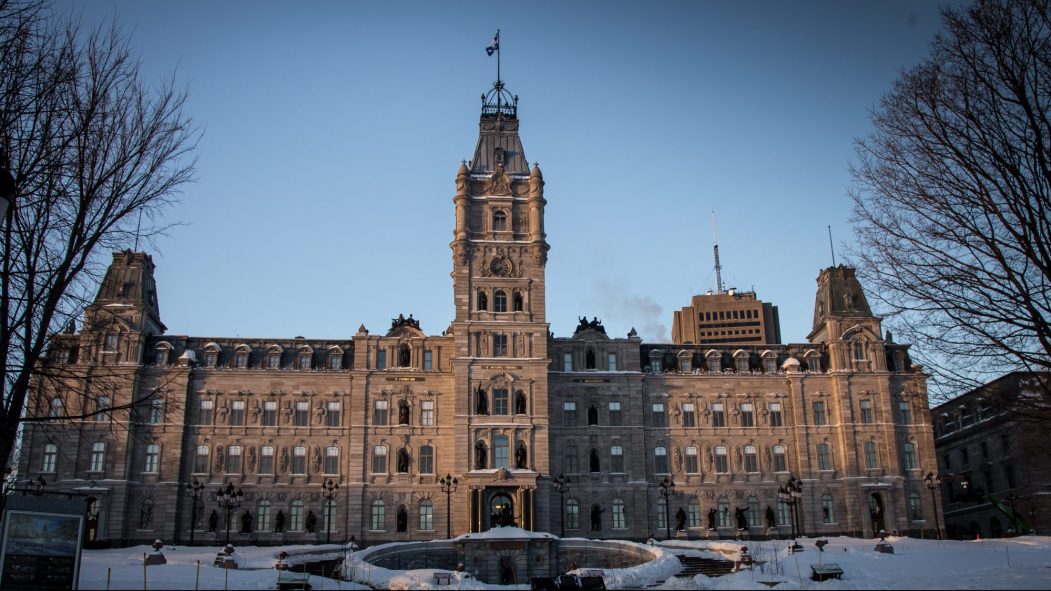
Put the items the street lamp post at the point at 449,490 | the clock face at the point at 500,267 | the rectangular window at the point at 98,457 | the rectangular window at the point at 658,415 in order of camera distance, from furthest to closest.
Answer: the rectangular window at the point at 658,415, the clock face at the point at 500,267, the rectangular window at the point at 98,457, the street lamp post at the point at 449,490

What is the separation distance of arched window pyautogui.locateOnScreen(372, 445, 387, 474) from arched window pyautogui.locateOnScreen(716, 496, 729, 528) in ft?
77.5

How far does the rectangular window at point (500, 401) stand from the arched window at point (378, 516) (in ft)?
32.7

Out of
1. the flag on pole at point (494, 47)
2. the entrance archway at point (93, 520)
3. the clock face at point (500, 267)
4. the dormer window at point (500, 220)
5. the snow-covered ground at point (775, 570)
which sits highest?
the flag on pole at point (494, 47)

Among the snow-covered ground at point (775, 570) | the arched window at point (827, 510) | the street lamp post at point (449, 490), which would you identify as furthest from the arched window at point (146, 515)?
the arched window at point (827, 510)

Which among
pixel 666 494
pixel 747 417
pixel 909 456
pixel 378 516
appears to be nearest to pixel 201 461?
pixel 378 516

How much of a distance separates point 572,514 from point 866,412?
22.8 m

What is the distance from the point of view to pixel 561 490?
58.7 metres

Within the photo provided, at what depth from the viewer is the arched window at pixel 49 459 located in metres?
60.6

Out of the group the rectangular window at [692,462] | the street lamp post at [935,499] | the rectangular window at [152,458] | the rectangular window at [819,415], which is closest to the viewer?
the rectangular window at [152,458]

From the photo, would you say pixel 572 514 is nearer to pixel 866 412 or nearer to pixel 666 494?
pixel 666 494

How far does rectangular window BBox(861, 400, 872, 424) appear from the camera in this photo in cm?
6775

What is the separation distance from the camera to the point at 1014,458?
69312 mm

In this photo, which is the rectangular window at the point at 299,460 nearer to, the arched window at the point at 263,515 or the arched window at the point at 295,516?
the arched window at the point at 295,516

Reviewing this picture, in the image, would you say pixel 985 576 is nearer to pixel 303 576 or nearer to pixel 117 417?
pixel 303 576
